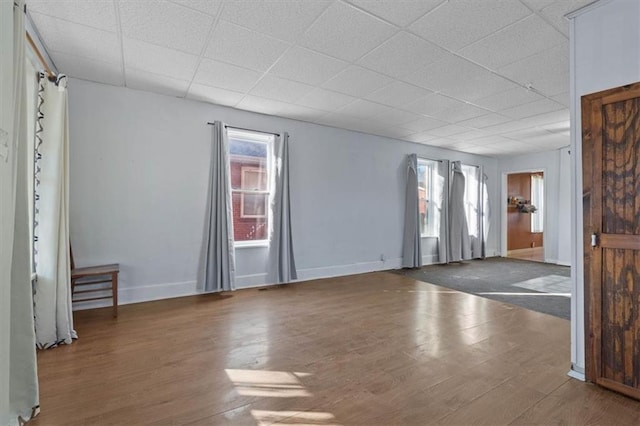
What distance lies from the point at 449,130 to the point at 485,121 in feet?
2.01

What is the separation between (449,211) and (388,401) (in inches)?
212

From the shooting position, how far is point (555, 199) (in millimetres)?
6617

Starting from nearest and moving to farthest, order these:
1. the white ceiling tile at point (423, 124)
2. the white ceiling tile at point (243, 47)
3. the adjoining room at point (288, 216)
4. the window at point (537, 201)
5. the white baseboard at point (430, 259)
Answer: the adjoining room at point (288, 216)
the white ceiling tile at point (243, 47)
the white ceiling tile at point (423, 124)
the white baseboard at point (430, 259)
the window at point (537, 201)

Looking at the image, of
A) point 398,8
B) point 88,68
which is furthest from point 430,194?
point 88,68

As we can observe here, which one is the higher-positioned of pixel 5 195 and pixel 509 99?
pixel 509 99

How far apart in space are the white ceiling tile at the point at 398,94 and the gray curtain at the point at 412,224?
7.02 ft

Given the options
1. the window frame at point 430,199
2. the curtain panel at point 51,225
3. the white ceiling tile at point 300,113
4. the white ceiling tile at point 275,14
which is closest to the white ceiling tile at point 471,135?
the window frame at point 430,199

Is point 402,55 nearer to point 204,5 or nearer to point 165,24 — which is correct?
point 204,5

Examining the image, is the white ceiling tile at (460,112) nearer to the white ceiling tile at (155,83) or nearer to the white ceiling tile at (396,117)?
the white ceiling tile at (396,117)

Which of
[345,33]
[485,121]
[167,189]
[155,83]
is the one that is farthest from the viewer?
[485,121]

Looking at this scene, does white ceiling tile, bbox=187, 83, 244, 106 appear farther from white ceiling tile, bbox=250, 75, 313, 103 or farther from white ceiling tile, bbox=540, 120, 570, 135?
white ceiling tile, bbox=540, 120, 570, 135

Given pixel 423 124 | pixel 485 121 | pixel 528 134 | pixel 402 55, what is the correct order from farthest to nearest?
pixel 528 134
pixel 423 124
pixel 485 121
pixel 402 55

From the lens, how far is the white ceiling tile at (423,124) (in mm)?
4638

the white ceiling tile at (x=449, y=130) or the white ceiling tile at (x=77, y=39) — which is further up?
the white ceiling tile at (x=77, y=39)
